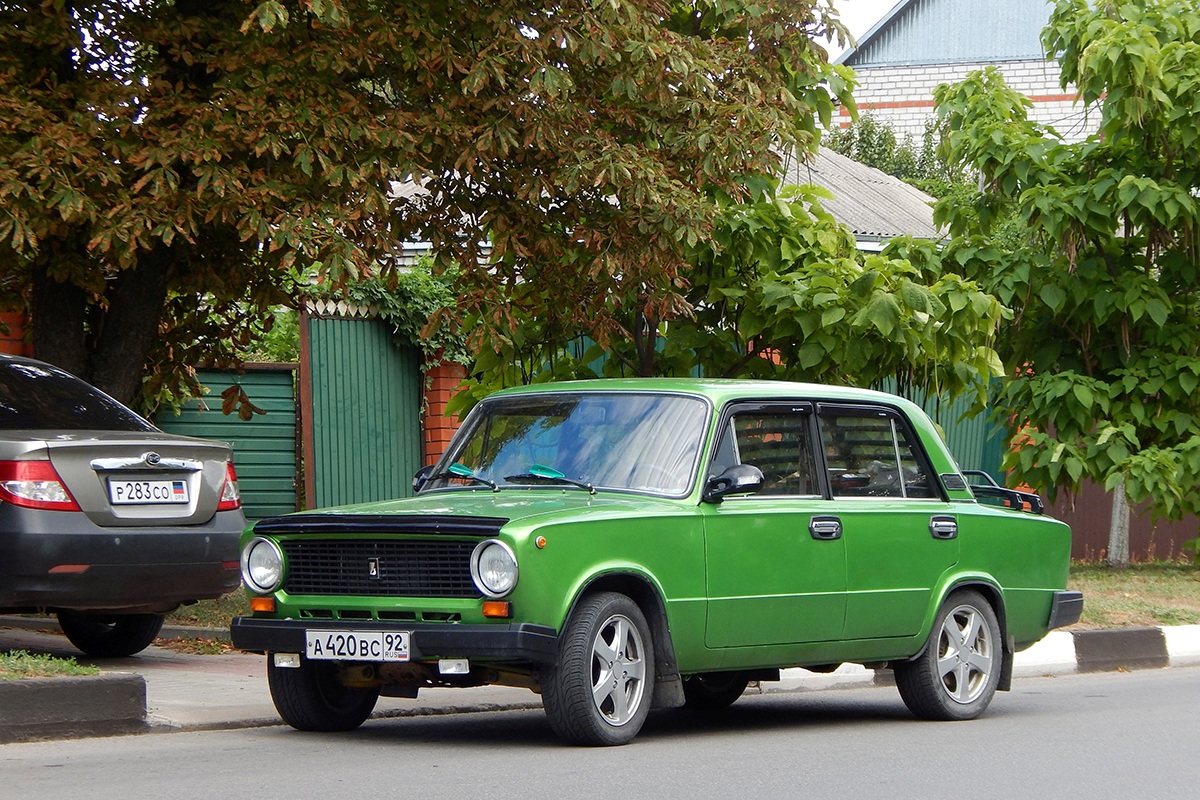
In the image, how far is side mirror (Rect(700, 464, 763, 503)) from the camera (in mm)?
7634

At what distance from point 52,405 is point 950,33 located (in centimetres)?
3955

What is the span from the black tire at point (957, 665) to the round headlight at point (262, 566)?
3.31 metres

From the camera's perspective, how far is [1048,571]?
9.52 metres

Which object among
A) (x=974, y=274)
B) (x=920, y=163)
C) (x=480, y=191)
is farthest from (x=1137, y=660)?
(x=920, y=163)

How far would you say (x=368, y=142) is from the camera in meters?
10.7

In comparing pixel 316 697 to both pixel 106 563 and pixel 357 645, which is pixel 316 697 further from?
pixel 106 563

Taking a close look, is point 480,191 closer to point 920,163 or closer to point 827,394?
point 827,394

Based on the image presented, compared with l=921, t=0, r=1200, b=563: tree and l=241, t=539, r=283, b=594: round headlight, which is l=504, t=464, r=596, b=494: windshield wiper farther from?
l=921, t=0, r=1200, b=563: tree

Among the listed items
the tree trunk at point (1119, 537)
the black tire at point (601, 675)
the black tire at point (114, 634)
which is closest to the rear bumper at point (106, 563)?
the black tire at point (114, 634)

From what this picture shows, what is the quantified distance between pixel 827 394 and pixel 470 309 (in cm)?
312

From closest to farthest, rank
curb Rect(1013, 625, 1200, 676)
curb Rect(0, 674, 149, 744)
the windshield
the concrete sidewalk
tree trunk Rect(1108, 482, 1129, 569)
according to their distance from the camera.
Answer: curb Rect(0, 674, 149, 744)
the concrete sidewalk
the windshield
curb Rect(1013, 625, 1200, 676)
tree trunk Rect(1108, 482, 1129, 569)

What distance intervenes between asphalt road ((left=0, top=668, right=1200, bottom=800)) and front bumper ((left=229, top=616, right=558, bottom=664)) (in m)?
0.43

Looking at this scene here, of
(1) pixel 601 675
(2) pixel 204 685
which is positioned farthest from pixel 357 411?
(1) pixel 601 675

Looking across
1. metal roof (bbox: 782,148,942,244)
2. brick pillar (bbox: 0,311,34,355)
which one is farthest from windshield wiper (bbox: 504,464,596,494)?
metal roof (bbox: 782,148,942,244)
